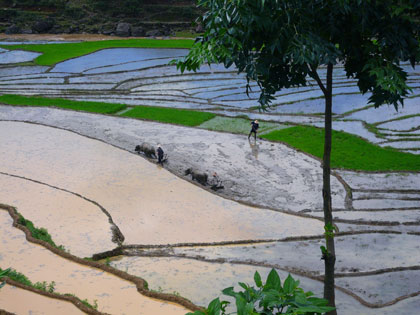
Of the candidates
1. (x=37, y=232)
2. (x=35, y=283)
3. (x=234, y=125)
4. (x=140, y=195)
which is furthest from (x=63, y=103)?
(x=35, y=283)

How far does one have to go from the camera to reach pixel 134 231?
13.1m

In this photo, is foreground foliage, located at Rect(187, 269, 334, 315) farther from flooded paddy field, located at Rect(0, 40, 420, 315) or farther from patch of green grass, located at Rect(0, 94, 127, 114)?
patch of green grass, located at Rect(0, 94, 127, 114)

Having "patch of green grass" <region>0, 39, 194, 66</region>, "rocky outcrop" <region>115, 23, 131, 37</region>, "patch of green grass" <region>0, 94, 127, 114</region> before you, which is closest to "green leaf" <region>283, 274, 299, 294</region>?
"patch of green grass" <region>0, 94, 127, 114</region>

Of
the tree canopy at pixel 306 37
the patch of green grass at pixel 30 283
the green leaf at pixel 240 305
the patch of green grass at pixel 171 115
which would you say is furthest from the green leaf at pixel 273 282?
the patch of green grass at pixel 171 115

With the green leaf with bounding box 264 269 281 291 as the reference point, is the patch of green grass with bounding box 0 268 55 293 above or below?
below

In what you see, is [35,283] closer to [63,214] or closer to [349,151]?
[63,214]

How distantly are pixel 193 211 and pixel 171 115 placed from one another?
10.9 meters

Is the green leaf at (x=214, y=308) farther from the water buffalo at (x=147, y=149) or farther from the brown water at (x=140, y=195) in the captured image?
the water buffalo at (x=147, y=149)

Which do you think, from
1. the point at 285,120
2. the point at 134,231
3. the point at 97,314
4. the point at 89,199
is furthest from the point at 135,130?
the point at 97,314

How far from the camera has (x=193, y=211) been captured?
1440 cm

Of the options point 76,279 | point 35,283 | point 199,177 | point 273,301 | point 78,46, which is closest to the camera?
point 273,301

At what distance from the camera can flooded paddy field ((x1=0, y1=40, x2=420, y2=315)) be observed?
9.73 m

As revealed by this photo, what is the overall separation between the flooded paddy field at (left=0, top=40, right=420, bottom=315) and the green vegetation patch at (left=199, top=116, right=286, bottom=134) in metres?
1.06

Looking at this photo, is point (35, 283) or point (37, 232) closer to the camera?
point (35, 283)
